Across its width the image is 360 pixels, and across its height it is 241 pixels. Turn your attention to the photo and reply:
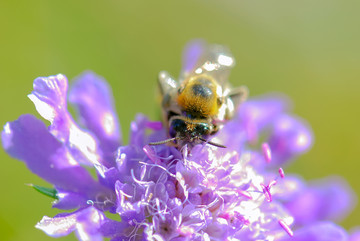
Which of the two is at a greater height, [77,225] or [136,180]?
[136,180]

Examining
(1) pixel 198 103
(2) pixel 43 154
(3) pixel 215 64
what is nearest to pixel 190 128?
(1) pixel 198 103

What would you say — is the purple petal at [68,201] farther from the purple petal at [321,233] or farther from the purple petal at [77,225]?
the purple petal at [321,233]

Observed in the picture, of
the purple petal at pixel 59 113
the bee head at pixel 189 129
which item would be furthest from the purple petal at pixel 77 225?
the bee head at pixel 189 129

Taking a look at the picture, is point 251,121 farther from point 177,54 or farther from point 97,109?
point 177,54

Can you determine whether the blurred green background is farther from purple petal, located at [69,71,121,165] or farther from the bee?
the bee

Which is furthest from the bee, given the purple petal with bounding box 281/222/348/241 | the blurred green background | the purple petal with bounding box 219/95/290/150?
the blurred green background
